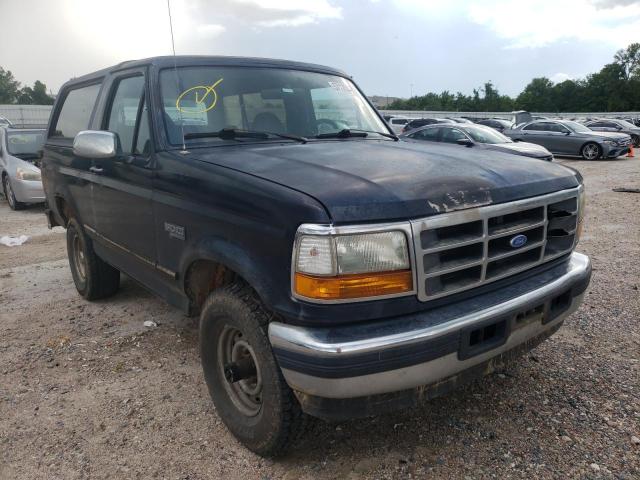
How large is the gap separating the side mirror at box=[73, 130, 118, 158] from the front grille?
6.63ft

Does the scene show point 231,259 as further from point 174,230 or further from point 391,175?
point 391,175

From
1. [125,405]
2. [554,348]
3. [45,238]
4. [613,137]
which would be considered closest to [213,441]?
[125,405]

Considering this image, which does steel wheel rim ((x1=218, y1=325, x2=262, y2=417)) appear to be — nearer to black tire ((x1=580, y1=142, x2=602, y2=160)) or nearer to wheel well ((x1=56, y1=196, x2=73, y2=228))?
wheel well ((x1=56, y1=196, x2=73, y2=228))

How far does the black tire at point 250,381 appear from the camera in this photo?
221cm

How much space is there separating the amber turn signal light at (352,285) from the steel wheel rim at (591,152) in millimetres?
18912

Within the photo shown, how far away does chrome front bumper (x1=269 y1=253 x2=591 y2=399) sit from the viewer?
1.91 metres

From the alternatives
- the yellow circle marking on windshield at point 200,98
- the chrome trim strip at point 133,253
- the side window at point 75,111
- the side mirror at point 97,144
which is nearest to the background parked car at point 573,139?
the side window at point 75,111

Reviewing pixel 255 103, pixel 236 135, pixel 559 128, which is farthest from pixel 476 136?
pixel 236 135

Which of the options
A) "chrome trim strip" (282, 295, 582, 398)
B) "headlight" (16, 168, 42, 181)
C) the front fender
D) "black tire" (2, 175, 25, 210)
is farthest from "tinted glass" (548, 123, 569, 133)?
the front fender

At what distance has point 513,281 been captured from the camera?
96.7 inches

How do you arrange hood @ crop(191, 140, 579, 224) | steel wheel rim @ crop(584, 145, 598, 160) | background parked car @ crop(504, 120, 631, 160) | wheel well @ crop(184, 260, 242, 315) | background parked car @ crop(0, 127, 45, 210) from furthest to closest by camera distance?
1. steel wheel rim @ crop(584, 145, 598, 160)
2. background parked car @ crop(504, 120, 631, 160)
3. background parked car @ crop(0, 127, 45, 210)
4. wheel well @ crop(184, 260, 242, 315)
5. hood @ crop(191, 140, 579, 224)

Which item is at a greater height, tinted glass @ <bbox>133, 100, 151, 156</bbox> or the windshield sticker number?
the windshield sticker number

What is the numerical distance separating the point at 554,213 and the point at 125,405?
266 cm

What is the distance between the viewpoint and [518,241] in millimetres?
2402
